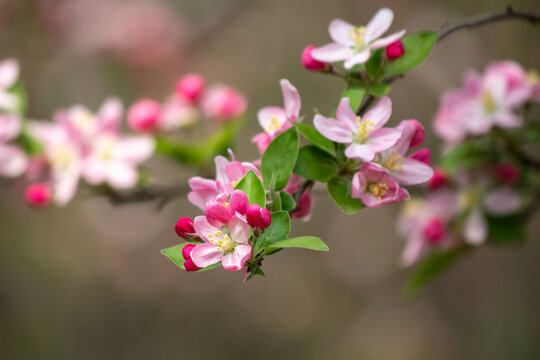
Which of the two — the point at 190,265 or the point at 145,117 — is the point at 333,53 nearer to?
the point at 190,265

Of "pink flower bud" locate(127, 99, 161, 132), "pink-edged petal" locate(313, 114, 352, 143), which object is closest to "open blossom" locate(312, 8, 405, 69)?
"pink-edged petal" locate(313, 114, 352, 143)

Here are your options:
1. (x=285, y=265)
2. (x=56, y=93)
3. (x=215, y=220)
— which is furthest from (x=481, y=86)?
(x=56, y=93)

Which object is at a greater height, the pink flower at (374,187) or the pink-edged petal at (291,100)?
the pink-edged petal at (291,100)

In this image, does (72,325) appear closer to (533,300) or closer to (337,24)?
(533,300)

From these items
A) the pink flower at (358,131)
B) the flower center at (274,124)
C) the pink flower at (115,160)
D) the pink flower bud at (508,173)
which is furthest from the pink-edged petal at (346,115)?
the pink flower at (115,160)

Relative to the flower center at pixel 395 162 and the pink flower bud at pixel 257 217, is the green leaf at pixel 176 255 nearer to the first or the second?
the pink flower bud at pixel 257 217

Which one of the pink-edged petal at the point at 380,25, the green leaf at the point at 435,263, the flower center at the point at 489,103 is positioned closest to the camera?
the pink-edged petal at the point at 380,25

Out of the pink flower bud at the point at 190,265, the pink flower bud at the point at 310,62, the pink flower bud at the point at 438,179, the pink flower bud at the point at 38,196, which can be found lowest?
the pink flower bud at the point at 38,196

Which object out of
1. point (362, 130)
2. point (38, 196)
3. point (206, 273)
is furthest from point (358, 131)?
point (206, 273)
